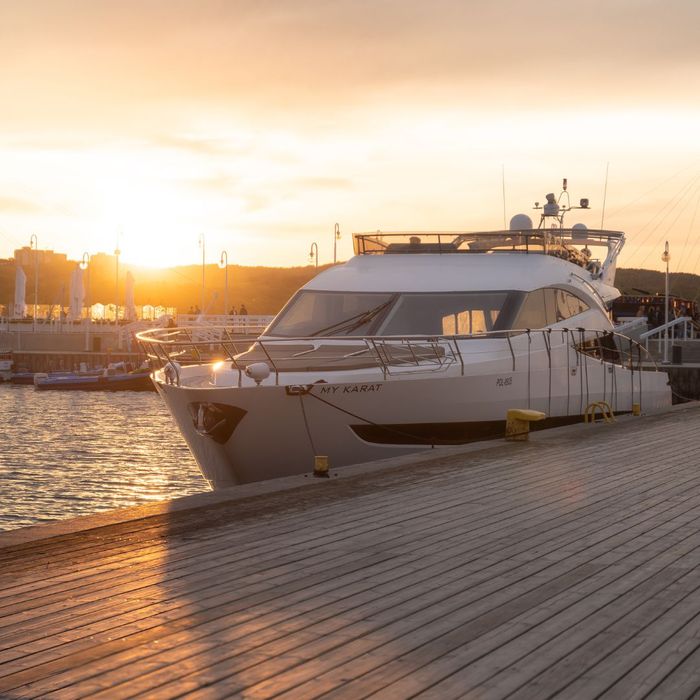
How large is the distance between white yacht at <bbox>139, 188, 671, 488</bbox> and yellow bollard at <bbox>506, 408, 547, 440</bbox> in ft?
2.15

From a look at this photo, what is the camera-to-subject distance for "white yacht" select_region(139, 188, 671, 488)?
13273mm

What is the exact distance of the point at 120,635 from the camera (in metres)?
5.46

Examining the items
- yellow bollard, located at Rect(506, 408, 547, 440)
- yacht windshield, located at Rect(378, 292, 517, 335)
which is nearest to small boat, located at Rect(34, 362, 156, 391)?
yacht windshield, located at Rect(378, 292, 517, 335)

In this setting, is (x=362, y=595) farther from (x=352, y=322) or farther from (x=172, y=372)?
(x=352, y=322)

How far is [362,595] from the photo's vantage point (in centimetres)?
631

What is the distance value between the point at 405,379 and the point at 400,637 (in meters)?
8.50

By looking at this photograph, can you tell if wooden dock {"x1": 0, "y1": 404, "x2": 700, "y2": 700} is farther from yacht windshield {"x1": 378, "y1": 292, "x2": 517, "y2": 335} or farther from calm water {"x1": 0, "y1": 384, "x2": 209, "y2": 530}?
calm water {"x1": 0, "y1": 384, "x2": 209, "y2": 530}

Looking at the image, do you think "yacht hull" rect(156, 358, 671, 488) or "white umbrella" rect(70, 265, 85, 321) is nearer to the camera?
"yacht hull" rect(156, 358, 671, 488)

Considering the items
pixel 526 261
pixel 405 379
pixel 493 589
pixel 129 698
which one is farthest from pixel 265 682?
pixel 526 261

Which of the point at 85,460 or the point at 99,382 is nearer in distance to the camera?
the point at 85,460

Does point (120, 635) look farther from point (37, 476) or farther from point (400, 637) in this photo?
point (37, 476)

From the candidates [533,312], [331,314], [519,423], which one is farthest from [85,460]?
[519,423]

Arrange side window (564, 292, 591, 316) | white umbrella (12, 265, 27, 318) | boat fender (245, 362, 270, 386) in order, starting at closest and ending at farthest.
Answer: boat fender (245, 362, 270, 386)
side window (564, 292, 591, 316)
white umbrella (12, 265, 27, 318)

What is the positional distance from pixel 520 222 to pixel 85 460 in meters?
12.6
